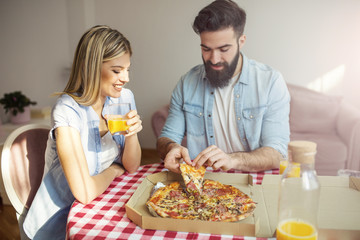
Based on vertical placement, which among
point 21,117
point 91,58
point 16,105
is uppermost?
point 91,58

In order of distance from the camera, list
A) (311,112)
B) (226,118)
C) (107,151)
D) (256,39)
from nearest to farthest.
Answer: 1. (107,151)
2. (226,118)
3. (256,39)
4. (311,112)

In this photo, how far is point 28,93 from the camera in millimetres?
3600

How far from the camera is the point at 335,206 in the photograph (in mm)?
1019

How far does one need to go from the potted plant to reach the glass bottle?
9.62ft

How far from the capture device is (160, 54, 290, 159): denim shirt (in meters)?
1.78

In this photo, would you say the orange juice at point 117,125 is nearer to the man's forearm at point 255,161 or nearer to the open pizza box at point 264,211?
the open pizza box at point 264,211

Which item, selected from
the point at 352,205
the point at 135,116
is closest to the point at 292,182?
the point at 352,205

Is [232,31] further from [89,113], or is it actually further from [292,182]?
[292,182]

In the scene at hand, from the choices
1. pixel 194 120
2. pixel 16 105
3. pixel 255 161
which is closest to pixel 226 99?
pixel 194 120

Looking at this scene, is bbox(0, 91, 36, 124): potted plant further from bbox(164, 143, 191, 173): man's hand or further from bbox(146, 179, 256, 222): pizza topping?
bbox(146, 179, 256, 222): pizza topping

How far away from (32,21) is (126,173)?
8.59 feet

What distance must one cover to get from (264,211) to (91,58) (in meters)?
0.91

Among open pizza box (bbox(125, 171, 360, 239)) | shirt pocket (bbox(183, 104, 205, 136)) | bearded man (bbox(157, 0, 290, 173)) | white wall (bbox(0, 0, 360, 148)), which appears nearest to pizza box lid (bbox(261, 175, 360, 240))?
open pizza box (bbox(125, 171, 360, 239))

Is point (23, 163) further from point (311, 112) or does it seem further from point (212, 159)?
point (311, 112)
